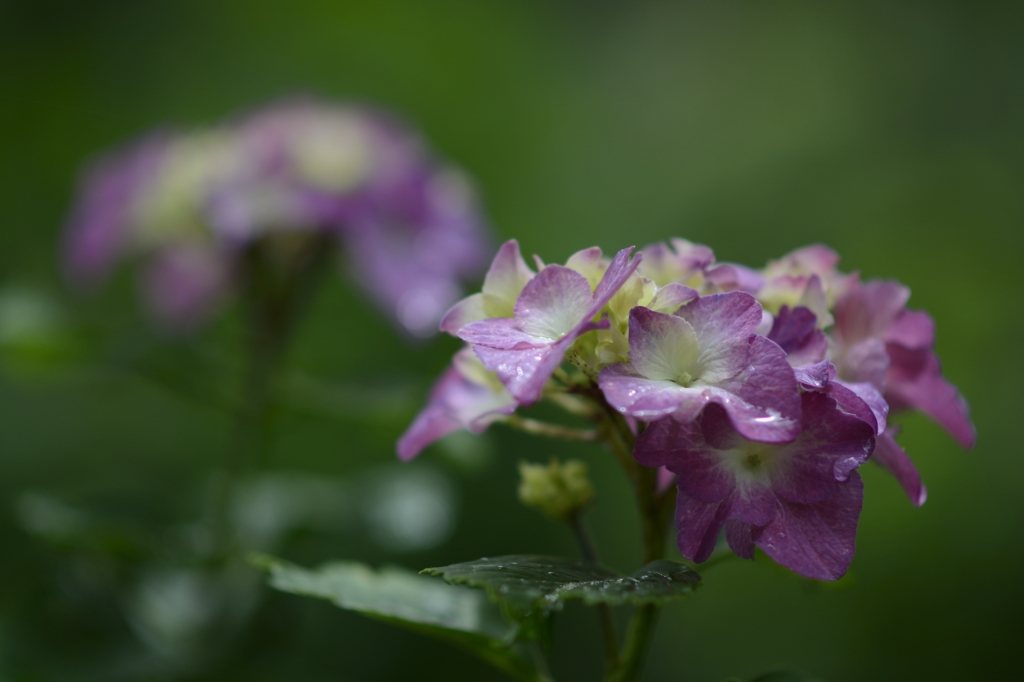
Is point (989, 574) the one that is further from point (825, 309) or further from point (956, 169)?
point (825, 309)

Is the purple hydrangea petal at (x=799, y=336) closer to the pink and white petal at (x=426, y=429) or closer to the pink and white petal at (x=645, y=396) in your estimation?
the pink and white petal at (x=645, y=396)

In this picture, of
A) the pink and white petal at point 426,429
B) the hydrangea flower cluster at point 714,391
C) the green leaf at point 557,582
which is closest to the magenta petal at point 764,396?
the hydrangea flower cluster at point 714,391

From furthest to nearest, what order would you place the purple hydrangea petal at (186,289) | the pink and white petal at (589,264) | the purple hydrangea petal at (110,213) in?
the purple hydrangea petal at (186,289), the purple hydrangea petal at (110,213), the pink and white petal at (589,264)

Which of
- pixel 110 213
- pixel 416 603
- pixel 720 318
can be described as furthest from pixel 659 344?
pixel 110 213

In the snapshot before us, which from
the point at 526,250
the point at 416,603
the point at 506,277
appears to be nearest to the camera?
the point at 506,277

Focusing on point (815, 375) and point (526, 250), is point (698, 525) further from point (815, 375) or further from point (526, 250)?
point (526, 250)

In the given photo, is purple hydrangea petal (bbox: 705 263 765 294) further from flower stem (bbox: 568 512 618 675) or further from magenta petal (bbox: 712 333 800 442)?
flower stem (bbox: 568 512 618 675)

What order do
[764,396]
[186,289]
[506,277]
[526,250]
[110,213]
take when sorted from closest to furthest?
1. [764,396]
2. [506,277]
3. [110,213]
4. [186,289]
5. [526,250]

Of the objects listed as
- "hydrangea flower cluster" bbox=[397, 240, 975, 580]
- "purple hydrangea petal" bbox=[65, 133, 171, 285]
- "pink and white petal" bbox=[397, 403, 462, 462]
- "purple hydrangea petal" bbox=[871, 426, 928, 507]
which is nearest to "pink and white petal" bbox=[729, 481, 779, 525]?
"hydrangea flower cluster" bbox=[397, 240, 975, 580]
